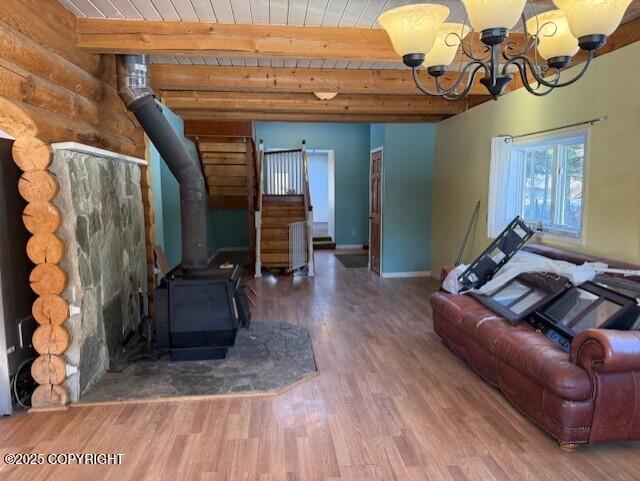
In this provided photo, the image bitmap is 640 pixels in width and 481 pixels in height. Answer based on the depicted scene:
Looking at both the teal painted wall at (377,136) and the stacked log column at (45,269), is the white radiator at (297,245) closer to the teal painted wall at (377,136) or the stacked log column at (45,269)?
the teal painted wall at (377,136)

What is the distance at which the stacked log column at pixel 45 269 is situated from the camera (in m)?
2.55

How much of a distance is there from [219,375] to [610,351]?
2547 millimetres

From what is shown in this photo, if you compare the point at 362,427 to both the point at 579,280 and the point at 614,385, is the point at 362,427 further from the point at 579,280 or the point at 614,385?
the point at 579,280

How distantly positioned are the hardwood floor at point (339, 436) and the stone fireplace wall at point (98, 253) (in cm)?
50

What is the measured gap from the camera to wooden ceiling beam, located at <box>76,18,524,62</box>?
3062 mm

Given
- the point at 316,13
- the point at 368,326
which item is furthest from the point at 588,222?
the point at 316,13

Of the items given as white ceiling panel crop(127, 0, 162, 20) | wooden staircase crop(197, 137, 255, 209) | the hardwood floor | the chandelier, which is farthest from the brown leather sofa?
wooden staircase crop(197, 137, 255, 209)

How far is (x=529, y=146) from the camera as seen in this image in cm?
443

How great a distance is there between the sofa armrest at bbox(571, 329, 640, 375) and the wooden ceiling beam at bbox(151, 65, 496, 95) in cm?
314

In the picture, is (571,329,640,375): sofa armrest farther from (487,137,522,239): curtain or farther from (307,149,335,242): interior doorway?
(307,149,335,242): interior doorway

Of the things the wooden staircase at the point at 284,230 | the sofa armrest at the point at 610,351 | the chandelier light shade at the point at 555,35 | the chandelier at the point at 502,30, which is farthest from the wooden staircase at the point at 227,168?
the sofa armrest at the point at 610,351

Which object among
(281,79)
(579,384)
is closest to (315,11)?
(281,79)

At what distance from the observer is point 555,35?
6.66 feet

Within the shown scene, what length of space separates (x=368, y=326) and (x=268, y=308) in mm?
1335
